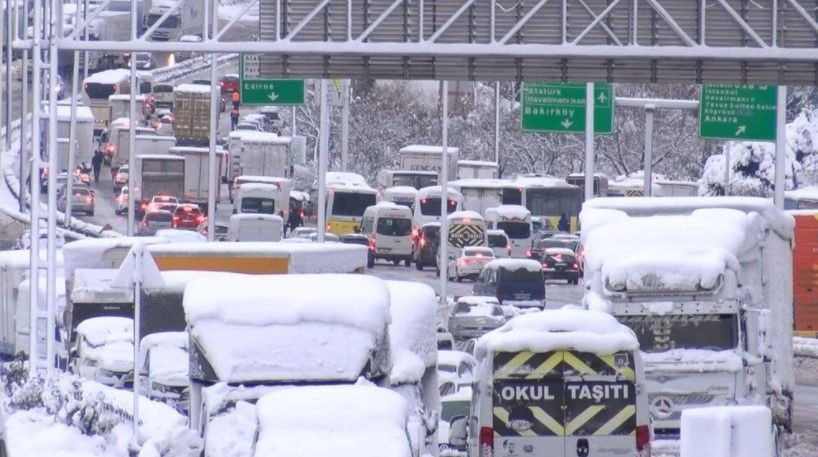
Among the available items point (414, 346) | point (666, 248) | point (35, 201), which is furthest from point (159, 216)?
point (414, 346)

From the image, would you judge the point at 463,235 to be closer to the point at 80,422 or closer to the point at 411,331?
the point at 80,422

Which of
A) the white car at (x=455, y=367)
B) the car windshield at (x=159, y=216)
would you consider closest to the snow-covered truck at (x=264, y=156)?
the car windshield at (x=159, y=216)

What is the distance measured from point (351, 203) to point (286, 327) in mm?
54605

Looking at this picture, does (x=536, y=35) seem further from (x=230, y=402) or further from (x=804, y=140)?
(x=804, y=140)

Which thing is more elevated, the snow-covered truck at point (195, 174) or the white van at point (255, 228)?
the snow-covered truck at point (195, 174)

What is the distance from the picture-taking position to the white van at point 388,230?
63.9 meters

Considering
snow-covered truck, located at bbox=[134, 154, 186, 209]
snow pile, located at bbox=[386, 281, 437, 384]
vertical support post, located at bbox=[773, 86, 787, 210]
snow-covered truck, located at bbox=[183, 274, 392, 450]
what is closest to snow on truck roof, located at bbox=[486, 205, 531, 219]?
snow-covered truck, located at bbox=[134, 154, 186, 209]

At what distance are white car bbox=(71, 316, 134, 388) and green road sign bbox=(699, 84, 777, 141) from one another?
1679 centimetres

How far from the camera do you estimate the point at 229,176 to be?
84.3m

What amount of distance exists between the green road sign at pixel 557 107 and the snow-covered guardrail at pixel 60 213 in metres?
12.3

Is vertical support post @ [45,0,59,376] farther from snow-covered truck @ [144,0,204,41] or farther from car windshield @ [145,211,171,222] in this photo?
car windshield @ [145,211,171,222]

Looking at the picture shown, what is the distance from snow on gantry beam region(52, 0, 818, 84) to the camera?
25.7m

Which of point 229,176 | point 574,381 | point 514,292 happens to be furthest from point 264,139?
point 574,381

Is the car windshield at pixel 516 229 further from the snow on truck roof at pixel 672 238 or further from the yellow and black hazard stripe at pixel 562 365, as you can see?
the yellow and black hazard stripe at pixel 562 365
